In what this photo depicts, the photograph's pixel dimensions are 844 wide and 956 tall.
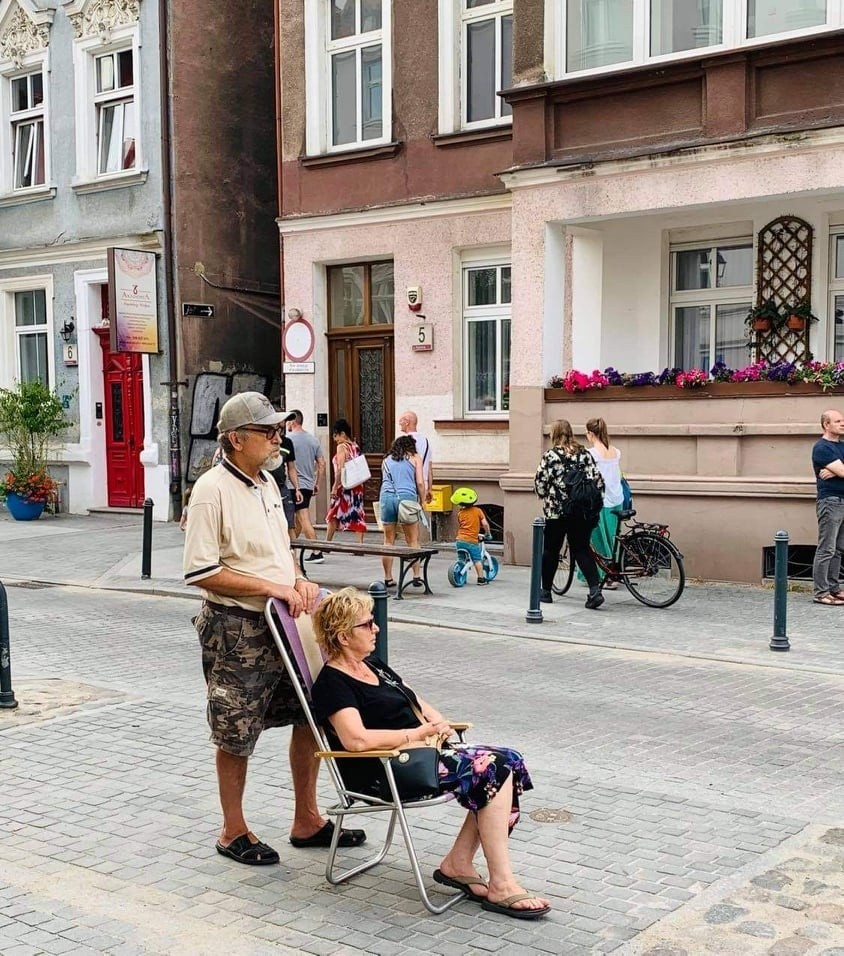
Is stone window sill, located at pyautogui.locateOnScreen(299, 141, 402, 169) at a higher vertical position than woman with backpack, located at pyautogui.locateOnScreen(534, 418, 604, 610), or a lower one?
higher

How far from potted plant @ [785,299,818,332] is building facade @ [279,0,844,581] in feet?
0.42

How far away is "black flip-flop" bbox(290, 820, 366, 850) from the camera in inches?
206

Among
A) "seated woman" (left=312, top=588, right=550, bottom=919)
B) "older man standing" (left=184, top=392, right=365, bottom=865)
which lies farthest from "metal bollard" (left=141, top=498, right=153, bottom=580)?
"seated woman" (left=312, top=588, right=550, bottom=919)

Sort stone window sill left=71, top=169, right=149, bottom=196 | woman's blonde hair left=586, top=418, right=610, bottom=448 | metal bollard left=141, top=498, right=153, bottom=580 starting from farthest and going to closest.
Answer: stone window sill left=71, top=169, right=149, bottom=196, metal bollard left=141, top=498, right=153, bottom=580, woman's blonde hair left=586, top=418, right=610, bottom=448

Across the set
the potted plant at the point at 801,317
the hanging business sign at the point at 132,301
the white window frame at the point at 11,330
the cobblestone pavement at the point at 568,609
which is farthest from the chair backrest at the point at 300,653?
the white window frame at the point at 11,330

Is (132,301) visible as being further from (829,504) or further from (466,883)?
(466,883)

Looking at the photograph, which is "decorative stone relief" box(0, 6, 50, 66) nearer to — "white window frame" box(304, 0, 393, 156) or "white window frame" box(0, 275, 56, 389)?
"white window frame" box(0, 275, 56, 389)

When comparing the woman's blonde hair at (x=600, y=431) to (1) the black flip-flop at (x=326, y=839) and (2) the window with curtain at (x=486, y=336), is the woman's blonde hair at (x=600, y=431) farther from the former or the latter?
(1) the black flip-flop at (x=326, y=839)

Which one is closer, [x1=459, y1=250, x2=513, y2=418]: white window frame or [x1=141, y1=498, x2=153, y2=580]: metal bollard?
[x1=141, y1=498, x2=153, y2=580]: metal bollard

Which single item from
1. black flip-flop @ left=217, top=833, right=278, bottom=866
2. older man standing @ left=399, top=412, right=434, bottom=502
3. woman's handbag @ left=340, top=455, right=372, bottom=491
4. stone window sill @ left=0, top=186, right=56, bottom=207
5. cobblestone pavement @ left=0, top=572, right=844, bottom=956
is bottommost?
cobblestone pavement @ left=0, top=572, right=844, bottom=956

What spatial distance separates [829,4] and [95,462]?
1396 cm

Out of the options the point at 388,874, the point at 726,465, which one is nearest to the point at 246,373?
the point at 726,465

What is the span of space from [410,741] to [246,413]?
1.46 meters

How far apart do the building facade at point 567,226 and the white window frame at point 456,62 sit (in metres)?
0.03
